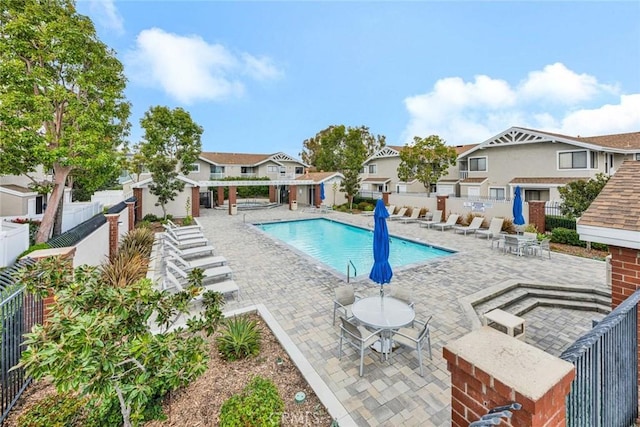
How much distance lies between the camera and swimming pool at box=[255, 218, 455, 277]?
13547 mm

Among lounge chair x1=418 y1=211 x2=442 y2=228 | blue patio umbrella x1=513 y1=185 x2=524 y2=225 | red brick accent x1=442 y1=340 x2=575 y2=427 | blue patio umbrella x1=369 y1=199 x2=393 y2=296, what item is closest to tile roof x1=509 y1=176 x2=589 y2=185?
lounge chair x1=418 y1=211 x2=442 y2=228

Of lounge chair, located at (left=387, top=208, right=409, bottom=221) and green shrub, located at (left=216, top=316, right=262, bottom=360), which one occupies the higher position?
lounge chair, located at (left=387, top=208, right=409, bottom=221)

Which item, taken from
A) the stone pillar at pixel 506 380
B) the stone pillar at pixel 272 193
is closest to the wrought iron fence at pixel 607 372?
the stone pillar at pixel 506 380

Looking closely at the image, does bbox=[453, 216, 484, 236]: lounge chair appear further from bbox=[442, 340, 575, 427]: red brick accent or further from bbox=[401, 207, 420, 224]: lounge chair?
bbox=[442, 340, 575, 427]: red brick accent

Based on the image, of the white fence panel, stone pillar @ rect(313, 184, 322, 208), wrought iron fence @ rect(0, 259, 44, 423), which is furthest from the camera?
stone pillar @ rect(313, 184, 322, 208)

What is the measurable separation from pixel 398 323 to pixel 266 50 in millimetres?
29335

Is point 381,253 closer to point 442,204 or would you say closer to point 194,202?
point 442,204

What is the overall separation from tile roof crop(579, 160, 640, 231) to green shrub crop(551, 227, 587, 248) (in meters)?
11.2

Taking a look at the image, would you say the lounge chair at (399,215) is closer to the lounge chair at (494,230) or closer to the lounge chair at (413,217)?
the lounge chair at (413,217)

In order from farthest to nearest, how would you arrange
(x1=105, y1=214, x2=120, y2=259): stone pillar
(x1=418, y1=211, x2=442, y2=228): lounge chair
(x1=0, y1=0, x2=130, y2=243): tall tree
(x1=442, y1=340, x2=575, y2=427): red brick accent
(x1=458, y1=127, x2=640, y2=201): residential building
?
(x1=458, y1=127, x2=640, y2=201): residential building < (x1=418, y1=211, x2=442, y2=228): lounge chair < (x1=105, y1=214, x2=120, y2=259): stone pillar < (x1=0, y1=0, x2=130, y2=243): tall tree < (x1=442, y1=340, x2=575, y2=427): red brick accent

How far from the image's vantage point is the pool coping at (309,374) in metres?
4.11

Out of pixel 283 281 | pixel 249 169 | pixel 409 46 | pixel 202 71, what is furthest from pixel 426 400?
pixel 249 169

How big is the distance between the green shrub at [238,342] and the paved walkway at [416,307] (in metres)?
0.91

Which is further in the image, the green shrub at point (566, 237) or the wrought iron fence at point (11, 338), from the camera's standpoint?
the green shrub at point (566, 237)
